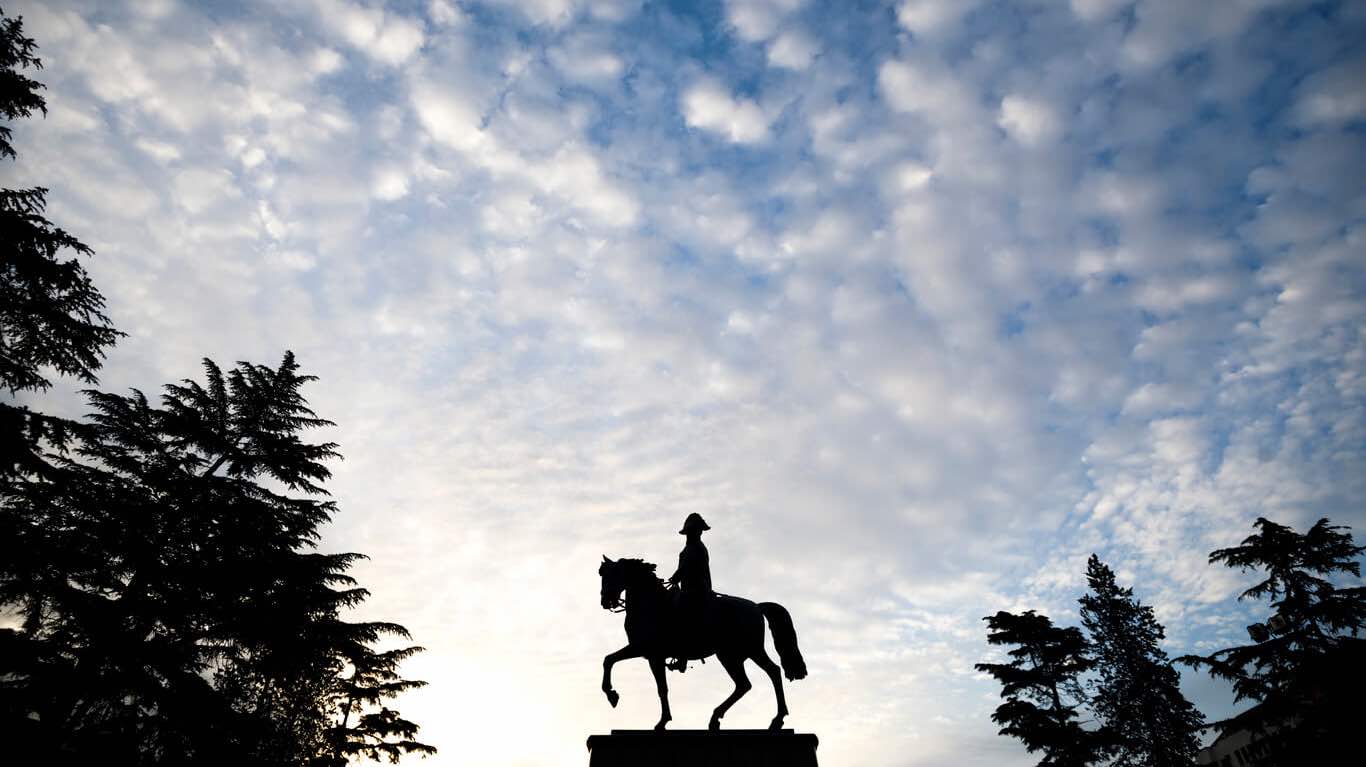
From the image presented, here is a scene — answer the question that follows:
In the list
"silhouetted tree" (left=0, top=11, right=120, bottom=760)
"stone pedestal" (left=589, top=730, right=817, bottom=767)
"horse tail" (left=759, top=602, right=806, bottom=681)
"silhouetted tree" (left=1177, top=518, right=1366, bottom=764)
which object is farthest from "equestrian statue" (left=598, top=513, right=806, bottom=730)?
"silhouetted tree" (left=1177, top=518, right=1366, bottom=764)

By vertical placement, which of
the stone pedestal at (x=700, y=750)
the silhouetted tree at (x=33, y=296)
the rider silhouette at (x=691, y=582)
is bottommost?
the stone pedestal at (x=700, y=750)

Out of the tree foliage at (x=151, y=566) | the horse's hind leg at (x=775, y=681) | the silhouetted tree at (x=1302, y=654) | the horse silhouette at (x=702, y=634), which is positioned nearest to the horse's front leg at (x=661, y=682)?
the horse silhouette at (x=702, y=634)

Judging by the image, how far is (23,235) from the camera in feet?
39.2

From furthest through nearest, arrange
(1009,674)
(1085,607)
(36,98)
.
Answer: (1085,607)
(1009,674)
(36,98)

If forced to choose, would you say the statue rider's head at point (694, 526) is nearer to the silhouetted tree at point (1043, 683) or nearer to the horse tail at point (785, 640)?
the horse tail at point (785, 640)

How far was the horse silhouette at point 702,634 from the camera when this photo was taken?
920 centimetres

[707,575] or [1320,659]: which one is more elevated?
[707,575]

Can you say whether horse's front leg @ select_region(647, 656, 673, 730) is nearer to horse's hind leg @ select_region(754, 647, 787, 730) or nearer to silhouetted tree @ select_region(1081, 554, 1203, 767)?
horse's hind leg @ select_region(754, 647, 787, 730)

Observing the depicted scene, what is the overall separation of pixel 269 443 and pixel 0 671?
381 inches

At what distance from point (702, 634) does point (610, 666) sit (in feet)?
4.54

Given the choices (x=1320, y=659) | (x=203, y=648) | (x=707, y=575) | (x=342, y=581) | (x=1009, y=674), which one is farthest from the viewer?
(x=1009, y=674)

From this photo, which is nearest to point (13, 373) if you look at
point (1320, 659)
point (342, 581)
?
point (342, 581)

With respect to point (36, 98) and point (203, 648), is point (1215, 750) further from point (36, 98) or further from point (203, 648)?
point (36, 98)

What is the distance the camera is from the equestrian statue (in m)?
9.20
